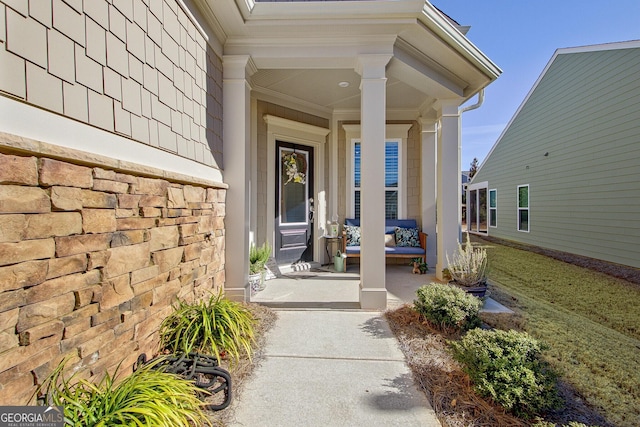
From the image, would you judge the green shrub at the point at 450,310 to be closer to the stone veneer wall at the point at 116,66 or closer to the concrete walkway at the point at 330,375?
the concrete walkway at the point at 330,375

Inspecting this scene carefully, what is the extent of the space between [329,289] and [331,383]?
2.19 meters

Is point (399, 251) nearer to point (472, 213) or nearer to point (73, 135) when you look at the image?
point (73, 135)

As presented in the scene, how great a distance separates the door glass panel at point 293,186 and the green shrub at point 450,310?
3.09m

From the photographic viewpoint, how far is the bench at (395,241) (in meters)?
5.26

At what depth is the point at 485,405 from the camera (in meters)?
1.79

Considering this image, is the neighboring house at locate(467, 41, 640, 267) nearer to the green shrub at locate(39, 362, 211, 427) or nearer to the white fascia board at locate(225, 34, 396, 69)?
the white fascia board at locate(225, 34, 396, 69)

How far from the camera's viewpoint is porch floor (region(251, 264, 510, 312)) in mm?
3668

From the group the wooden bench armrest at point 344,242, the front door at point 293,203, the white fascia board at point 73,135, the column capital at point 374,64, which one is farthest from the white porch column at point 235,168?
the wooden bench armrest at point 344,242

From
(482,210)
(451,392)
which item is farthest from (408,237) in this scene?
(482,210)

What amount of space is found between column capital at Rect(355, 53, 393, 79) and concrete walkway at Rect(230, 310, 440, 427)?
9.46 ft

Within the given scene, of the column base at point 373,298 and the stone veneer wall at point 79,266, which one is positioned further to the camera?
the column base at point 373,298

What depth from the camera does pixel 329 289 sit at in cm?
427

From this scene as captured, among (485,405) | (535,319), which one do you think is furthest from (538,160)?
(485,405)

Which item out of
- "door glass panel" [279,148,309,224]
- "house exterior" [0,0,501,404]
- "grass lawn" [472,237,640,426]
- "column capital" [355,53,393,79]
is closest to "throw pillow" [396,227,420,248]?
"house exterior" [0,0,501,404]
